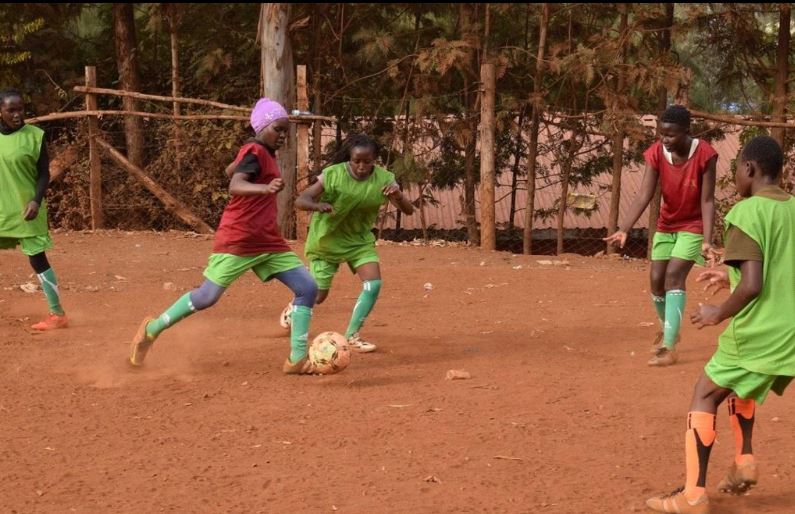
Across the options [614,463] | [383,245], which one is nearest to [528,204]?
[383,245]

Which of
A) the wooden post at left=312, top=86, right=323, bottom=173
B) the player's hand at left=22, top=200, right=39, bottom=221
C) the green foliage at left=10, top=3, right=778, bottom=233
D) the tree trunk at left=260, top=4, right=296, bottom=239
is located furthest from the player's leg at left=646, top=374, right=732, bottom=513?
the wooden post at left=312, top=86, right=323, bottom=173

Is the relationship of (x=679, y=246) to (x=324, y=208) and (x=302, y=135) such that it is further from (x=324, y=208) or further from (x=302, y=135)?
(x=302, y=135)

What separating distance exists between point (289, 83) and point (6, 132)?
6727 millimetres

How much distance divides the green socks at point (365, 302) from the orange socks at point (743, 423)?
342 centimetres

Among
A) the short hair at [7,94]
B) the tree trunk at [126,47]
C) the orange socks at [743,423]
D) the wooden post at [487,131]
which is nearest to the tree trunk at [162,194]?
the tree trunk at [126,47]

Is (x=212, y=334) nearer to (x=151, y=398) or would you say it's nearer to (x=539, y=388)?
(x=151, y=398)

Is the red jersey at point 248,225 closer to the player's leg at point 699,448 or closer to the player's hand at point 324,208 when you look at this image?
the player's hand at point 324,208

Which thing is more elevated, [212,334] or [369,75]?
[369,75]

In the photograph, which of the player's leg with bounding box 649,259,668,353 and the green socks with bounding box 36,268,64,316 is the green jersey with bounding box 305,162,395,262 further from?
the green socks with bounding box 36,268,64,316

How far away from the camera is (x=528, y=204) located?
15.9m

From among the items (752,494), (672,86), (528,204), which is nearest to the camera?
(752,494)

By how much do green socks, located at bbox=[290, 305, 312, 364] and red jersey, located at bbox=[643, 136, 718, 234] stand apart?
8.46 ft

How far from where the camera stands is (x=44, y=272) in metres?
8.91

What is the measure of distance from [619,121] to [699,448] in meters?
10.4
